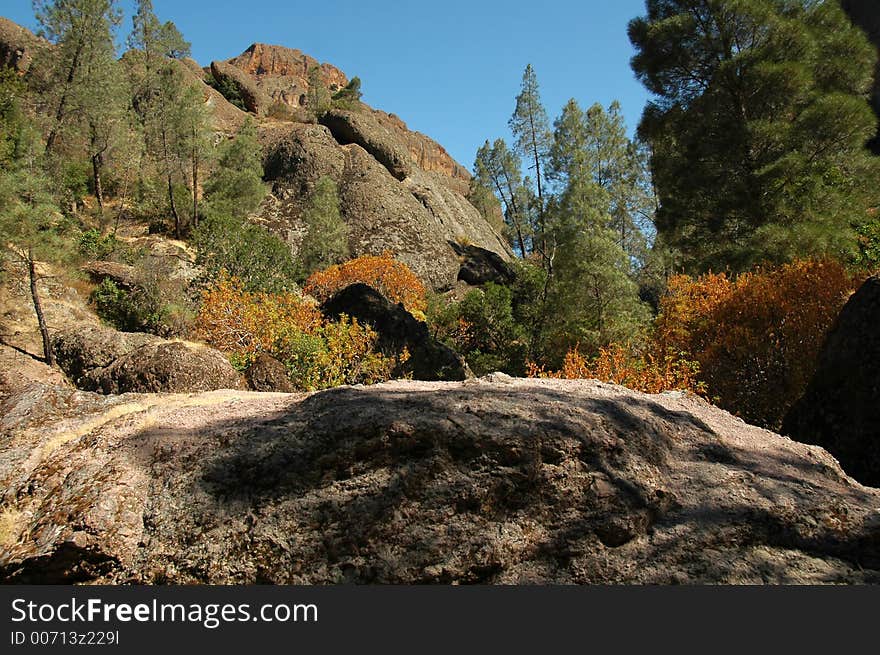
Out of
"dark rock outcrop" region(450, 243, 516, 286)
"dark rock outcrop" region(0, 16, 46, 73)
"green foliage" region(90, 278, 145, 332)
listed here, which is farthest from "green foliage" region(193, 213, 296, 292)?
"dark rock outcrop" region(0, 16, 46, 73)

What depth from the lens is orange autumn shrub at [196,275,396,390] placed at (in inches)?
427

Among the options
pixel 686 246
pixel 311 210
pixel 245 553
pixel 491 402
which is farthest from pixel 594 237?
pixel 311 210

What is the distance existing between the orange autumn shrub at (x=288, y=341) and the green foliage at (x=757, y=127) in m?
9.74

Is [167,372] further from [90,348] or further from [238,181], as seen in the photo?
[238,181]

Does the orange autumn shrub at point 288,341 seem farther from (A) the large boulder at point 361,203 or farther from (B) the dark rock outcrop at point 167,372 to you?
(A) the large boulder at point 361,203

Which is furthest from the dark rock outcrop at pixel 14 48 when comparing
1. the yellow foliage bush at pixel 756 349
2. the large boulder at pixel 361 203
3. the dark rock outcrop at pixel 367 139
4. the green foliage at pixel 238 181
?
the yellow foliage bush at pixel 756 349

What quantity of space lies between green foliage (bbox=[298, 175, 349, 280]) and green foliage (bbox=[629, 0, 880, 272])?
49.1ft

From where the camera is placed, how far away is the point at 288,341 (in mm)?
10969

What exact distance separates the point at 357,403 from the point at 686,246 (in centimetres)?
1521

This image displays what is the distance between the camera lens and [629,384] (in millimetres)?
9117

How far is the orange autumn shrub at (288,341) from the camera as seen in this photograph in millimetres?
10836

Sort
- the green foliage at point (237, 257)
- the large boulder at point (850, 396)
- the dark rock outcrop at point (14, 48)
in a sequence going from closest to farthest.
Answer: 1. the large boulder at point (850, 396)
2. the green foliage at point (237, 257)
3. the dark rock outcrop at point (14, 48)

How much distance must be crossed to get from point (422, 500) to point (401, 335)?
11587 mm

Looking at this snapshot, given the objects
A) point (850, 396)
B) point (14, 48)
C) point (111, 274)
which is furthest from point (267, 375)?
point (14, 48)
